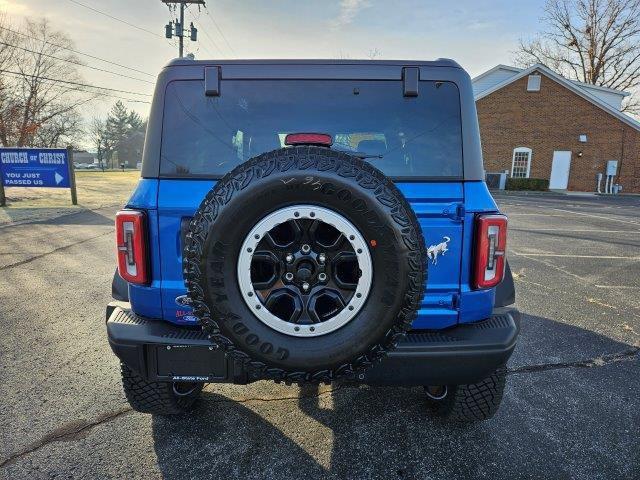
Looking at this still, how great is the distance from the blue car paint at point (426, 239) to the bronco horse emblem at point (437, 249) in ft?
0.05

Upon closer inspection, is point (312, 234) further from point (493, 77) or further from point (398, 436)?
point (493, 77)

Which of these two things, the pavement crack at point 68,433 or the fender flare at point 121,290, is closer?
the pavement crack at point 68,433

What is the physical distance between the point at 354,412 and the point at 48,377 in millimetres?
2344

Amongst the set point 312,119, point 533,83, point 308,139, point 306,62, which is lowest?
point 308,139

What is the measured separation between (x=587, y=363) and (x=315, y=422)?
97.6 inches

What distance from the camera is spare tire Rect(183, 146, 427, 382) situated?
5.65ft

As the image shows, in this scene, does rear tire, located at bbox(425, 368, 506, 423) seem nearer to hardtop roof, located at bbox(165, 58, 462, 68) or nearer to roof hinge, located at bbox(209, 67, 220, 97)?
hardtop roof, located at bbox(165, 58, 462, 68)

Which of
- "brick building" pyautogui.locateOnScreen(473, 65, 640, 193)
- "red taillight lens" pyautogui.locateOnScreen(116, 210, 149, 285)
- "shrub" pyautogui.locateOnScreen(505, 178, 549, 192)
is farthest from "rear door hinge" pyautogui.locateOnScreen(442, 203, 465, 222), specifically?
"brick building" pyautogui.locateOnScreen(473, 65, 640, 193)

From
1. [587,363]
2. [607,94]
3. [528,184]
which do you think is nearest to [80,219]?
[587,363]

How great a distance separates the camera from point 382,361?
198 cm

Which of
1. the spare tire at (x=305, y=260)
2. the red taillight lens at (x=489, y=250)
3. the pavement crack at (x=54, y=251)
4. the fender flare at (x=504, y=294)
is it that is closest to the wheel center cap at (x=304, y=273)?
the spare tire at (x=305, y=260)

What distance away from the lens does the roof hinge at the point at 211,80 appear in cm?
213

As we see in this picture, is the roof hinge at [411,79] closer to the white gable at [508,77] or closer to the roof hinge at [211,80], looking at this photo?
the roof hinge at [211,80]

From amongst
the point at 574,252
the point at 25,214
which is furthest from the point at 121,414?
the point at 25,214
